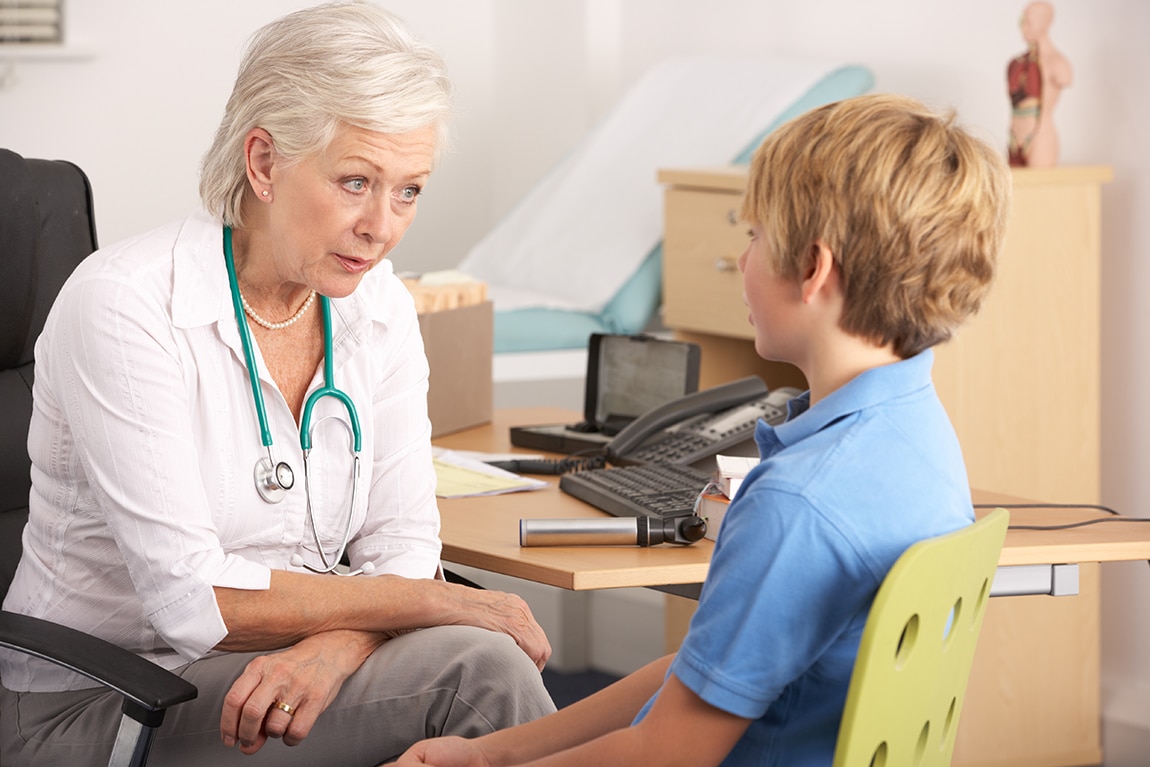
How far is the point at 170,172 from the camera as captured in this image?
4.12 meters

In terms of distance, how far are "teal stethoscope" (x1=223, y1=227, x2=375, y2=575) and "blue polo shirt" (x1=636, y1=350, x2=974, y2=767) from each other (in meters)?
0.66

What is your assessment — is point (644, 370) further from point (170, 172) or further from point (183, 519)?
point (170, 172)

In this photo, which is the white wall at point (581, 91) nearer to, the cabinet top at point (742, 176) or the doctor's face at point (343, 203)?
the cabinet top at point (742, 176)

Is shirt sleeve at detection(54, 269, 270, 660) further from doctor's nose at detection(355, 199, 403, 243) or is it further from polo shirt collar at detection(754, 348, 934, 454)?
polo shirt collar at detection(754, 348, 934, 454)

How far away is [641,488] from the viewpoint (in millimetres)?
1857

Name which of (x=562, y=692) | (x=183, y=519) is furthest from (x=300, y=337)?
(x=562, y=692)

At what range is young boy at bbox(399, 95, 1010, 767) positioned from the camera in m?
1.06

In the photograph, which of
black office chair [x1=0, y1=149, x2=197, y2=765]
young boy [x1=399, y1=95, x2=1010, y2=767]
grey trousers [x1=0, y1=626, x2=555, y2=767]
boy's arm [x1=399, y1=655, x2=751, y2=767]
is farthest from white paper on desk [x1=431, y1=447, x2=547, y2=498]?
young boy [x1=399, y1=95, x2=1010, y2=767]

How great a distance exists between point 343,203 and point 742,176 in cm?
166

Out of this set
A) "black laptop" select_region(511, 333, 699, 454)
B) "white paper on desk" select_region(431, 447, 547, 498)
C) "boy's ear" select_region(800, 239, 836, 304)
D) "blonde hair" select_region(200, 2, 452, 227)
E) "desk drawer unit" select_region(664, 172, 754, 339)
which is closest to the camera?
"boy's ear" select_region(800, 239, 836, 304)

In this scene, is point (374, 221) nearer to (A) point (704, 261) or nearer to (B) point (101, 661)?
(B) point (101, 661)

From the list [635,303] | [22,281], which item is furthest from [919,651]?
[635,303]

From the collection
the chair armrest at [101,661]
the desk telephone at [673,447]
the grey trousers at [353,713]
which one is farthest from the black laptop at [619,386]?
the chair armrest at [101,661]

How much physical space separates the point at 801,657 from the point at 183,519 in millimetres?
710
